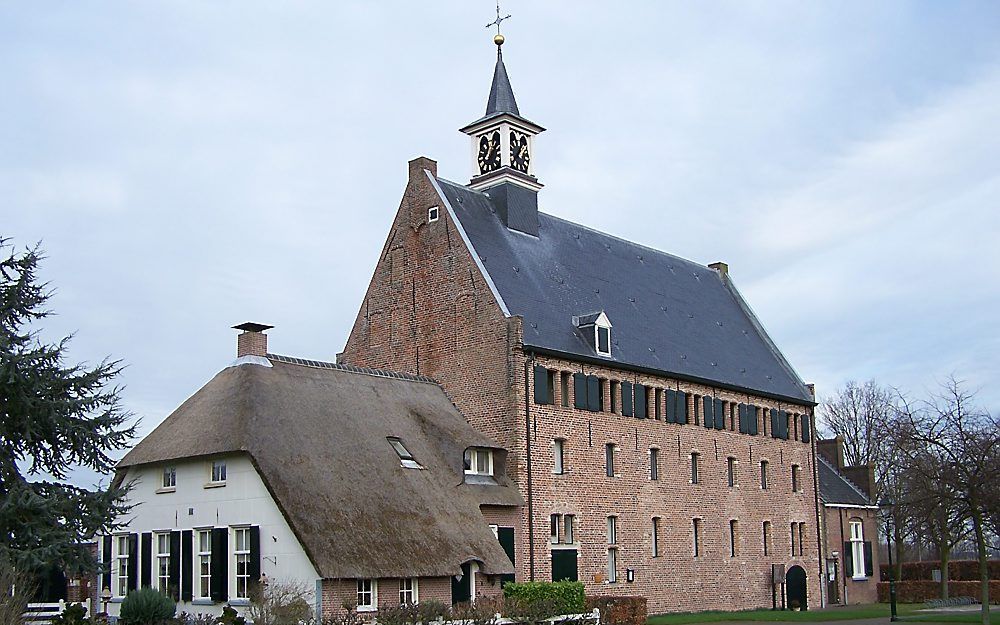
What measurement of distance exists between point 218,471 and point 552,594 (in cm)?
916

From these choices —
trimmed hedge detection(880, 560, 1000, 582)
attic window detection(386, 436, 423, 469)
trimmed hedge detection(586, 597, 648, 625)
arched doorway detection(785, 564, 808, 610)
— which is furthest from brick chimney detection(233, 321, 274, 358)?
trimmed hedge detection(880, 560, 1000, 582)

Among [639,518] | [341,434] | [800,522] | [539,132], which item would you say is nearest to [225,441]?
[341,434]

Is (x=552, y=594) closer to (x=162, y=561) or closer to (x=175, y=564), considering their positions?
(x=175, y=564)

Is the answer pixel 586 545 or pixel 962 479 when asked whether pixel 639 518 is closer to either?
pixel 586 545

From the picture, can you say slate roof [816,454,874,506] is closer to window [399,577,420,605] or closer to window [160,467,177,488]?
window [399,577,420,605]

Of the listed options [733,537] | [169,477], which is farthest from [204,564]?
[733,537]

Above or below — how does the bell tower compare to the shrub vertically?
above

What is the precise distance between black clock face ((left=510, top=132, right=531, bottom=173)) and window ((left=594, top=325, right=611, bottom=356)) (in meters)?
7.31

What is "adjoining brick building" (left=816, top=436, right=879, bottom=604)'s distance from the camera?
49719mm

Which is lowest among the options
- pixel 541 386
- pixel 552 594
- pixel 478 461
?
pixel 552 594

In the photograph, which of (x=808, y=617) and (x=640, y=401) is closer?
(x=808, y=617)

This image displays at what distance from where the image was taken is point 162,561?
1184 inches

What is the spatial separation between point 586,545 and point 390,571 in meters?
10.4

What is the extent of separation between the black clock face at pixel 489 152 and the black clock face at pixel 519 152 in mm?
511
